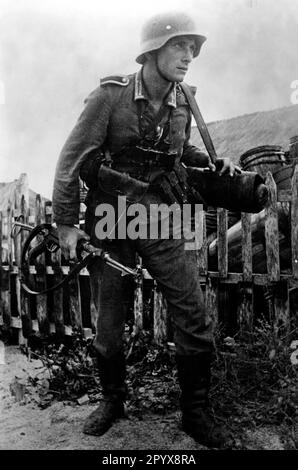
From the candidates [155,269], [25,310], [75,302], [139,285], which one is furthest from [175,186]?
[25,310]

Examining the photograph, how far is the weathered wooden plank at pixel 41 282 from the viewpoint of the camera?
191 inches

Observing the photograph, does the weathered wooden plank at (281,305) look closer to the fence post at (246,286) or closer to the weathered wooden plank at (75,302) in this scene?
the fence post at (246,286)

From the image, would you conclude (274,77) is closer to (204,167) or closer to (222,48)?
(222,48)

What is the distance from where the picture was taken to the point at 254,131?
1098cm

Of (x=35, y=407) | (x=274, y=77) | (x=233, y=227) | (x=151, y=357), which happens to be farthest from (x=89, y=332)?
(x=274, y=77)

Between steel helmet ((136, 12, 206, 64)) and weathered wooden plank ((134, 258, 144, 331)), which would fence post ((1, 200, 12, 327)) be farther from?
steel helmet ((136, 12, 206, 64))

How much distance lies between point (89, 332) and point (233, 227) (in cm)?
195

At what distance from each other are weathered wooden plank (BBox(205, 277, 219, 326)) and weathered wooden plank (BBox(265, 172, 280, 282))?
21.7 inches

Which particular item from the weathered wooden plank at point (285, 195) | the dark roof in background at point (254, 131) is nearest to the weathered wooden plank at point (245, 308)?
the weathered wooden plank at point (285, 195)

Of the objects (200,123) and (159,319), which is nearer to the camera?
(200,123)

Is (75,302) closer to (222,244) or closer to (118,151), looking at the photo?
(222,244)

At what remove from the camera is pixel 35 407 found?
3.02 metres

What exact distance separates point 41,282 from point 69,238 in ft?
9.09

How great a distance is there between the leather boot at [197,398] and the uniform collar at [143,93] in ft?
4.86
